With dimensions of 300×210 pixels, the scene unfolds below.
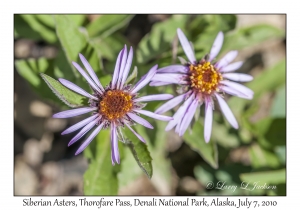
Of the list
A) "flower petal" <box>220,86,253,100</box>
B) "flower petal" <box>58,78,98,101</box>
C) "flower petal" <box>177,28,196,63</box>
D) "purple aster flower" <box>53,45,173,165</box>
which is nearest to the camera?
"flower petal" <box>58,78,98,101</box>

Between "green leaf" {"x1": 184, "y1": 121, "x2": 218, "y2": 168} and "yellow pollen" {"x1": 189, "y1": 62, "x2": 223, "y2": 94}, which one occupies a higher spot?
"yellow pollen" {"x1": 189, "y1": 62, "x2": 223, "y2": 94}

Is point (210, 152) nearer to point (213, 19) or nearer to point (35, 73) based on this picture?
point (213, 19)

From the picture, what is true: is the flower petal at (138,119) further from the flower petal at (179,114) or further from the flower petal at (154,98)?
the flower petal at (179,114)

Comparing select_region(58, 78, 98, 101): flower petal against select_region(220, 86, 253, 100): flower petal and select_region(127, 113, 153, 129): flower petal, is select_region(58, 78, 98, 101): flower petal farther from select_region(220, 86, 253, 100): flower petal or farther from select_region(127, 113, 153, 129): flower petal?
select_region(220, 86, 253, 100): flower petal

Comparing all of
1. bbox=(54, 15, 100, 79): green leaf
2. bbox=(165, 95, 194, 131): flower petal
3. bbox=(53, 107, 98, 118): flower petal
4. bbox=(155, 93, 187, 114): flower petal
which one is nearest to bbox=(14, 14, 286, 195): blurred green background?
bbox=(54, 15, 100, 79): green leaf

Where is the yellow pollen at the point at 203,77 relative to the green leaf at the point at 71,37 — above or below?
below

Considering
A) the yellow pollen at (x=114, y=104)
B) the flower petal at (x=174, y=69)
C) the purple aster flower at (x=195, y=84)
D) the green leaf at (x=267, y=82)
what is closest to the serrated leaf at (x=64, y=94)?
the yellow pollen at (x=114, y=104)
